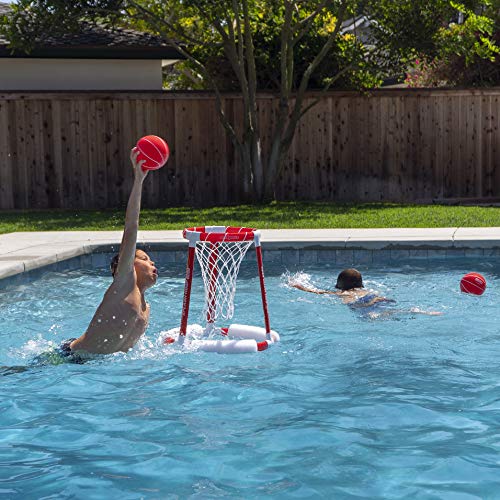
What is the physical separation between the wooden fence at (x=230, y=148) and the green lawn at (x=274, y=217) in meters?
1.05

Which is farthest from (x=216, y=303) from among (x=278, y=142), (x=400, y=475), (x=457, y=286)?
(x=278, y=142)

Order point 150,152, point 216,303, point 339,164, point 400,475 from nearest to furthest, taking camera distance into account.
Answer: point 400,475, point 150,152, point 216,303, point 339,164

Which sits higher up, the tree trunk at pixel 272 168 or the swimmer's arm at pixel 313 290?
the tree trunk at pixel 272 168

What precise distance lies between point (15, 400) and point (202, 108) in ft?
39.3

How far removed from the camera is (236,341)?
22.4 ft

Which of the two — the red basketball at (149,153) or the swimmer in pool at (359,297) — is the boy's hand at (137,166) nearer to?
the red basketball at (149,153)

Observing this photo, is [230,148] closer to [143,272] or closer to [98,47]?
[98,47]

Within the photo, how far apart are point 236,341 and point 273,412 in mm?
1127

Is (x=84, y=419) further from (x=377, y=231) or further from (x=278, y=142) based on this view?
(x=278, y=142)

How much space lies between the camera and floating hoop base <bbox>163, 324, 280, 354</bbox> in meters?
6.77

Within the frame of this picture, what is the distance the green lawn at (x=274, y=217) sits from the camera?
43.9 ft

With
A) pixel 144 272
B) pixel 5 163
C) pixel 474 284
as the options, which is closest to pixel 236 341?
pixel 144 272

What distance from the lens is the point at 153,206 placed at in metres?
17.4

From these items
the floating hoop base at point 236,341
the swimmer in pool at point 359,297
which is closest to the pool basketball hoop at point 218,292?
the floating hoop base at point 236,341
